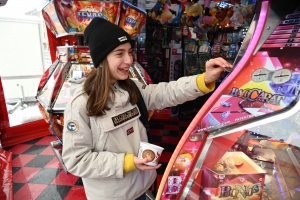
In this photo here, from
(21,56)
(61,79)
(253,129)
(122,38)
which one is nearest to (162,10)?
(61,79)

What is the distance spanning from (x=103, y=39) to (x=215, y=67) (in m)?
0.58

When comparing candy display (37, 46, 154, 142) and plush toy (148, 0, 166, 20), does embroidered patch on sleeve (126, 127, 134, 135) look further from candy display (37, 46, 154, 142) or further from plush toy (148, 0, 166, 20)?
plush toy (148, 0, 166, 20)

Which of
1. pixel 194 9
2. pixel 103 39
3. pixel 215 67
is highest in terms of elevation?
pixel 194 9

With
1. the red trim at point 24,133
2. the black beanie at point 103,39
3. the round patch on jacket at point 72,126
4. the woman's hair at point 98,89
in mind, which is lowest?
the red trim at point 24,133

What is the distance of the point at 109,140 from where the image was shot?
3.47 feet

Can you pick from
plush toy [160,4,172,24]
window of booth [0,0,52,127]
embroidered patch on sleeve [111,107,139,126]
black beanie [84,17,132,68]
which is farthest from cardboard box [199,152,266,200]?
window of booth [0,0,52,127]

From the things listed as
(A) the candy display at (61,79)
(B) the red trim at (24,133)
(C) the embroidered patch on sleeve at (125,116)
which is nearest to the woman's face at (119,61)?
(C) the embroidered patch on sleeve at (125,116)

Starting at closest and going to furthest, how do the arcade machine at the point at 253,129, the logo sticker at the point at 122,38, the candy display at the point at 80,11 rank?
the arcade machine at the point at 253,129, the logo sticker at the point at 122,38, the candy display at the point at 80,11

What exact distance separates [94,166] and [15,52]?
13.3 ft

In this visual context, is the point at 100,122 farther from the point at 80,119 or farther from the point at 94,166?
the point at 94,166

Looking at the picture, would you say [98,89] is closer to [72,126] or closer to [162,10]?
[72,126]

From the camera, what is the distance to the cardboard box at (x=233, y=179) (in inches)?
33.6

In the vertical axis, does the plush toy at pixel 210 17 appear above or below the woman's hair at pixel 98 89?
above

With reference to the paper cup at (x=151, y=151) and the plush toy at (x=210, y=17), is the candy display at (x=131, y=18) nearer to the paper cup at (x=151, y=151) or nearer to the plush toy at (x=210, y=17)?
the plush toy at (x=210, y=17)
